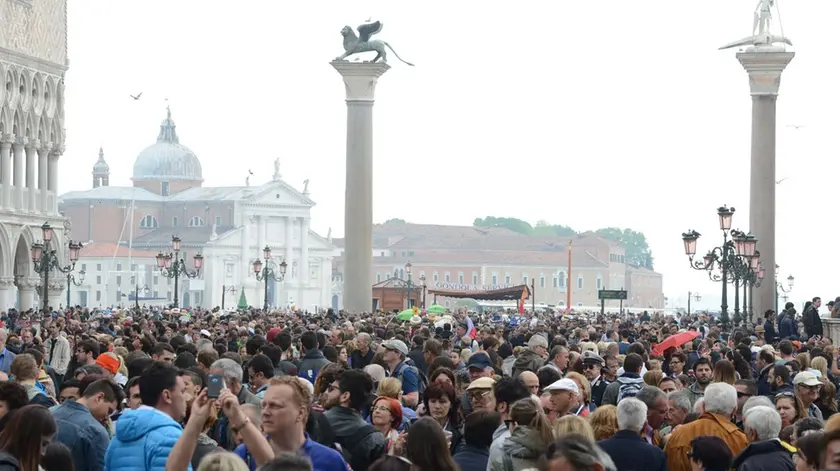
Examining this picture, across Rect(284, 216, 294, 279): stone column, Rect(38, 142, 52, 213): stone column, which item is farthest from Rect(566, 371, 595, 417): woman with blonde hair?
Rect(284, 216, 294, 279): stone column

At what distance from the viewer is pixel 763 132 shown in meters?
40.5

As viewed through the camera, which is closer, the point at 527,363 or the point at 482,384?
the point at 482,384

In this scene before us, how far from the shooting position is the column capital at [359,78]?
41.6 meters

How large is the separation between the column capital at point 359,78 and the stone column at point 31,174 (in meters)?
17.4

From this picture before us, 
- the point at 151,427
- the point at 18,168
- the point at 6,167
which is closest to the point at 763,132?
the point at 6,167

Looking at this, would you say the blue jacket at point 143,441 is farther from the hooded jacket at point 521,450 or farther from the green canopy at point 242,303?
the green canopy at point 242,303

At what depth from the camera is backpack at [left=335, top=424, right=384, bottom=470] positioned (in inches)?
351

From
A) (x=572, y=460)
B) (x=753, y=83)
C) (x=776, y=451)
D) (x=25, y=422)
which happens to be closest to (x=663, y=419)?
(x=776, y=451)

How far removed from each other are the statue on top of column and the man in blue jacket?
3525cm

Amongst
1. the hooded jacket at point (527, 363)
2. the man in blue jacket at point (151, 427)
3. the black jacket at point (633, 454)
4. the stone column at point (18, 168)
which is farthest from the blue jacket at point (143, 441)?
the stone column at point (18, 168)

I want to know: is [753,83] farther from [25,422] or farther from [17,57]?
[25,422]

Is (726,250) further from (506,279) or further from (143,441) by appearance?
(506,279)

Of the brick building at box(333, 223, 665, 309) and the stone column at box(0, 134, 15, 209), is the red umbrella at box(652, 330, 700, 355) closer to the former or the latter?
the stone column at box(0, 134, 15, 209)

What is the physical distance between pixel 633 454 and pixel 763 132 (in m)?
32.5
